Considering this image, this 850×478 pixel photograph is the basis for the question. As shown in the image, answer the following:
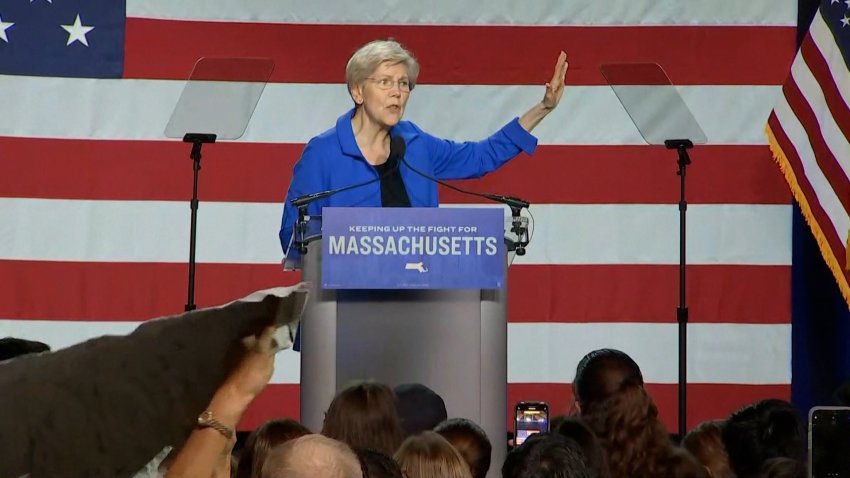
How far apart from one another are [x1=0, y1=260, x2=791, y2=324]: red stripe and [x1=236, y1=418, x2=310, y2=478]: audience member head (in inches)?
143

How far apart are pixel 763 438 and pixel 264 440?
50.6 inches

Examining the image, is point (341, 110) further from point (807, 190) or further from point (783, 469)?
point (783, 469)

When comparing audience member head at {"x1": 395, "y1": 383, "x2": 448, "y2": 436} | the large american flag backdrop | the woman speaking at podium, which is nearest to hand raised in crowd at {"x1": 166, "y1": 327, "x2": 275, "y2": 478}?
audience member head at {"x1": 395, "y1": 383, "x2": 448, "y2": 436}

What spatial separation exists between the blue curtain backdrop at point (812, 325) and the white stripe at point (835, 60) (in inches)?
24.2

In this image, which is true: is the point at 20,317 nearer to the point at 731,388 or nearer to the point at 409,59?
the point at 409,59

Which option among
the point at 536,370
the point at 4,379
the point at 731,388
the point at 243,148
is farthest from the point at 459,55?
the point at 4,379

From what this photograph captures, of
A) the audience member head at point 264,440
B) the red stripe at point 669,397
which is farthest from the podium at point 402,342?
the red stripe at point 669,397

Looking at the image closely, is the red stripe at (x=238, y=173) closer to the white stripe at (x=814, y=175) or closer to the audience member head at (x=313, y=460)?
the white stripe at (x=814, y=175)

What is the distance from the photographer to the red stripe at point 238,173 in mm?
6574

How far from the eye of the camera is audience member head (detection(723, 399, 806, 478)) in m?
3.29

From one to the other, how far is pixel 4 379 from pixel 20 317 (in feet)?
21.1

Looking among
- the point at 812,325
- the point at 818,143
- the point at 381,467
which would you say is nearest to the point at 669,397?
the point at 812,325

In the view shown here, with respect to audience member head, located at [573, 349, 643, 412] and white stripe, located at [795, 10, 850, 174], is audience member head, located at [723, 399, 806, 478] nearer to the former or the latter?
audience member head, located at [573, 349, 643, 412]

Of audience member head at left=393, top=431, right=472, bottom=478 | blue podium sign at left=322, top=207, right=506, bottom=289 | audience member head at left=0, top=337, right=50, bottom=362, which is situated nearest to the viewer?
audience member head at left=393, top=431, right=472, bottom=478
